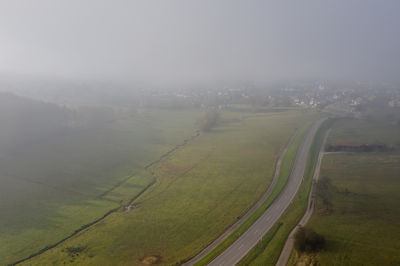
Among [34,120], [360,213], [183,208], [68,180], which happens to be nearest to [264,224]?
[183,208]

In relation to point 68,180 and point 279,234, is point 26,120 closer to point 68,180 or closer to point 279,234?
point 68,180

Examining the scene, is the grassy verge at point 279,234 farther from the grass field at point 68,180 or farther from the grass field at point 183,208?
the grass field at point 68,180

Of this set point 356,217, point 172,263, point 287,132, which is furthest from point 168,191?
point 287,132

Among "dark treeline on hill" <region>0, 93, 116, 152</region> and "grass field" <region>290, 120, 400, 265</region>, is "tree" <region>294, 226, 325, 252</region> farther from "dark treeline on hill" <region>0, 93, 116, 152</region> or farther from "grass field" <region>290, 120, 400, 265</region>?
"dark treeline on hill" <region>0, 93, 116, 152</region>

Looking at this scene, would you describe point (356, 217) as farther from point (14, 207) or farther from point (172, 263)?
point (14, 207)

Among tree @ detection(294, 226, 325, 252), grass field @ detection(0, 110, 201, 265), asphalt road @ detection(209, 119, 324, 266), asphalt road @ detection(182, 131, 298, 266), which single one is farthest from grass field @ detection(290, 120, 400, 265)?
grass field @ detection(0, 110, 201, 265)
